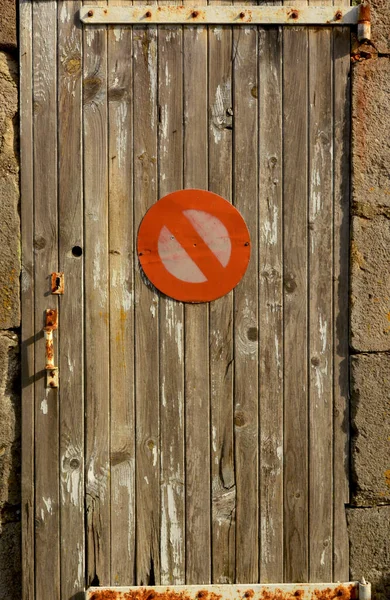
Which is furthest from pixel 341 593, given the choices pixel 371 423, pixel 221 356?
pixel 221 356

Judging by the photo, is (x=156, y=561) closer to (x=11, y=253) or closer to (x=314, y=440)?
(x=314, y=440)

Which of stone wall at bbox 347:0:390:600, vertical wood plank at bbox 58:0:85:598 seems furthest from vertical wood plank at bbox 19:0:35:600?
stone wall at bbox 347:0:390:600

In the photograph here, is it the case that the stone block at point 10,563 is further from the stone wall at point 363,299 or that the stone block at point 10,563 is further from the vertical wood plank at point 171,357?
the vertical wood plank at point 171,357

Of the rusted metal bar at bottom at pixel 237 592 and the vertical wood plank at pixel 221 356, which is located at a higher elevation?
the vertical wood plank at pixel 221 356

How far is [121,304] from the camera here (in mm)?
2254

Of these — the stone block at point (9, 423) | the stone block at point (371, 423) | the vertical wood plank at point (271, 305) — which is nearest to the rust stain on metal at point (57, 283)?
the stone block at point (9, 423)

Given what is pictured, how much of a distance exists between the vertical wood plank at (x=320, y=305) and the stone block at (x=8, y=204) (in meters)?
1.17

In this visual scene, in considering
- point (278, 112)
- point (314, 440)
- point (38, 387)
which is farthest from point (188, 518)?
point (278, 112)

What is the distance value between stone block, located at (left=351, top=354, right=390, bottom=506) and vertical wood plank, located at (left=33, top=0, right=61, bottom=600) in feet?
3.93

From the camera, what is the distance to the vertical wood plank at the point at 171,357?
7.34 feet

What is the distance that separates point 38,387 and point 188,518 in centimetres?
80

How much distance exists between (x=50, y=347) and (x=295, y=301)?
0.99 meters

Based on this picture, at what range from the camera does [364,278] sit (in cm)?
224

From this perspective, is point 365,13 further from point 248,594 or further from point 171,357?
point 248,594
